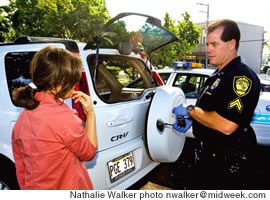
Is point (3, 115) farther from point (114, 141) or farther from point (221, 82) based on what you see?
point (221, 82)

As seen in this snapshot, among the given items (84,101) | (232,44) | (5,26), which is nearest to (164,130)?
(232,44)

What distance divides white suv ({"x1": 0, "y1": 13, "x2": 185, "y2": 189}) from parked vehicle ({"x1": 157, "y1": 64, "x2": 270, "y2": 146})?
6.24 feet

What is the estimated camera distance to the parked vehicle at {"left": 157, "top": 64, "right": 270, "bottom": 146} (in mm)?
4008

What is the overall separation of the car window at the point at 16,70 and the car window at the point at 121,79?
107 cm

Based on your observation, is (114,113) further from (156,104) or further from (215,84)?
(215,84)

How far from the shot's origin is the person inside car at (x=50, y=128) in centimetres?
114

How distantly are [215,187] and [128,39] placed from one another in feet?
6.40

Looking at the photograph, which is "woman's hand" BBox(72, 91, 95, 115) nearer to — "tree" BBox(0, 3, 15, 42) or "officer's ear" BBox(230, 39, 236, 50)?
"officer's ear" BBox(230, 39, 236, 50)

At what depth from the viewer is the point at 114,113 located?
209cm

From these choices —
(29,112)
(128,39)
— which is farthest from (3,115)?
(128,39)

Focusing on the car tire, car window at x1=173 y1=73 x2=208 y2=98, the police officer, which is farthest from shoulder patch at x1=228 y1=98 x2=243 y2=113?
car window at x1=173 y1=73 x2=208 y2=98

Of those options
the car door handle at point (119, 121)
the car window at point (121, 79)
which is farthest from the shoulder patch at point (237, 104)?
the car window at point (121, 79)

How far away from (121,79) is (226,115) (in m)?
2.23

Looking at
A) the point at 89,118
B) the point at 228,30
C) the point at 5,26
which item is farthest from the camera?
the point at 5,26
